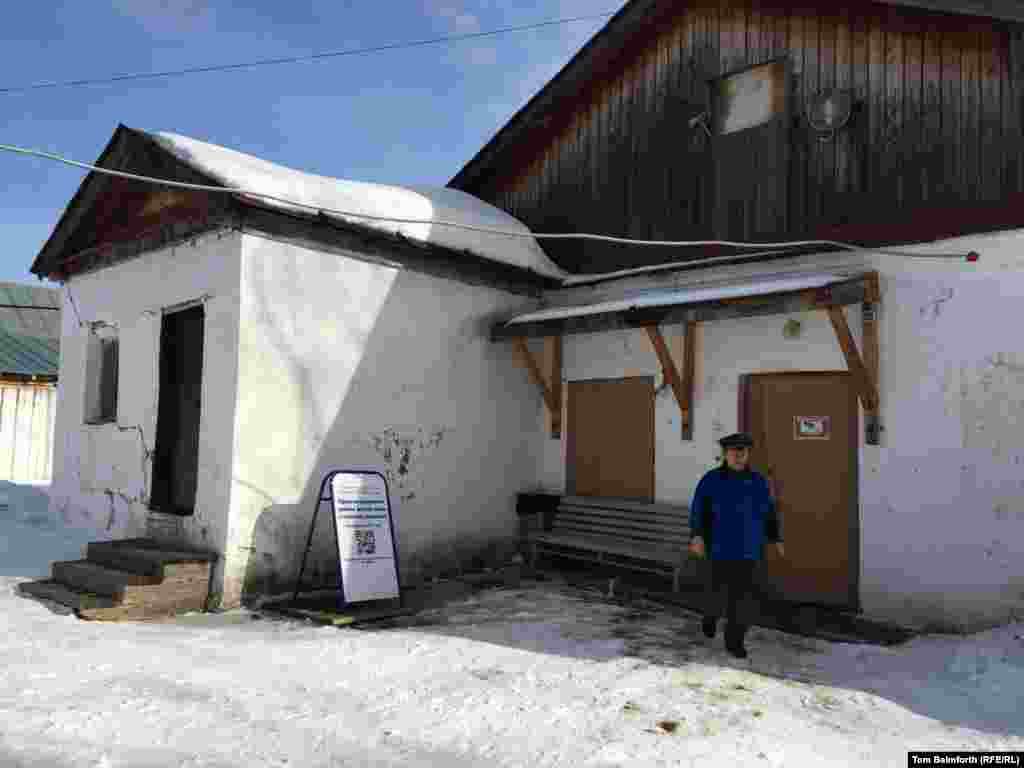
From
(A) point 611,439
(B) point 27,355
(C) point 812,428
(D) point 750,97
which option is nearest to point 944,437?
(C) point 812,428

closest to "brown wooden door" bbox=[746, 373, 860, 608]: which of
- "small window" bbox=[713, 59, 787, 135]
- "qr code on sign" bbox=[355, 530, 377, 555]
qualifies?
"small window" bbox=[713, 59, 787, 135]

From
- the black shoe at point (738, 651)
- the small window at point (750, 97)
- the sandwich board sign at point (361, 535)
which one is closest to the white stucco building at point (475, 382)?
the sandwich board sign at point (361, 535)

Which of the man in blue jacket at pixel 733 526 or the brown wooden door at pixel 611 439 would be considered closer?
the man in blue jacket at pixel 733 526

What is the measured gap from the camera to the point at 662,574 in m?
A: 8.16

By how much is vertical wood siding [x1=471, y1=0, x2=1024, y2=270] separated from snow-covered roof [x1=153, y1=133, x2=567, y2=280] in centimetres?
78

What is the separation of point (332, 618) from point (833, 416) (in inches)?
196

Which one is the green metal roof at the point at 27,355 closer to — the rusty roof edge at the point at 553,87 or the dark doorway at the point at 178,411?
the dark doorway at the point at 178,411

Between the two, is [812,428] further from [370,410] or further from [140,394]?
[140,394]

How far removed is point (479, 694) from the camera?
15.8 ft

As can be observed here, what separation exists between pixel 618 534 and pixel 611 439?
115cm

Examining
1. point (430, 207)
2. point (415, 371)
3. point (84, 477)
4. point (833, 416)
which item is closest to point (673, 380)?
point (833, 416)

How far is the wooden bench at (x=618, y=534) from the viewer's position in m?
8.20

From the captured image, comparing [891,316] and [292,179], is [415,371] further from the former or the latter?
[891,316]

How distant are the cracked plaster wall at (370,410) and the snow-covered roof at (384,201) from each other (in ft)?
1.57
